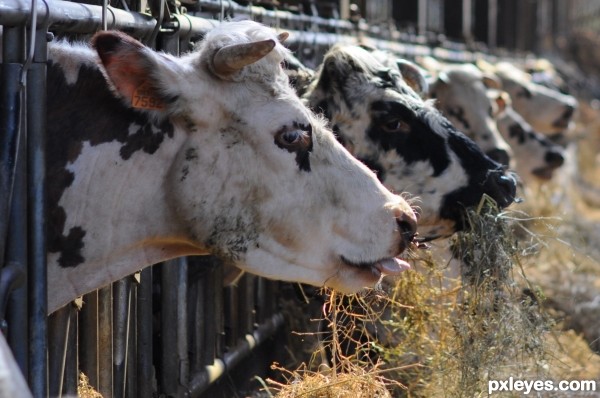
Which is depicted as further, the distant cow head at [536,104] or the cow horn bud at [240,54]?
the distant cow head at [536,104]

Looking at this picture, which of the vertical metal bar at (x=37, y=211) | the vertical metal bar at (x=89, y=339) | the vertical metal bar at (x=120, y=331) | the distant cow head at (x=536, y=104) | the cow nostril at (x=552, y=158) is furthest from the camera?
the distant cow head at (x=536, y=104)

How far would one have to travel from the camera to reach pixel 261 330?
648 cm

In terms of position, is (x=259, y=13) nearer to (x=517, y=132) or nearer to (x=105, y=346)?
(x=105, y=346)

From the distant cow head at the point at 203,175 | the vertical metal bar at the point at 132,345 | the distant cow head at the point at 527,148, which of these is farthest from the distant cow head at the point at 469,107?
the distant cow head at the point at 203,175

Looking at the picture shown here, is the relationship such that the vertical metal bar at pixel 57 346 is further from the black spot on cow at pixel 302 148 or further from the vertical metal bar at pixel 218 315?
the vertical metal bar at pixel 218 315

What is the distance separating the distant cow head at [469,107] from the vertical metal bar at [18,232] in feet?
15.9

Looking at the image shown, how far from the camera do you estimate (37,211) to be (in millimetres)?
3172

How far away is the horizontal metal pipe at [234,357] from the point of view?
5.11m

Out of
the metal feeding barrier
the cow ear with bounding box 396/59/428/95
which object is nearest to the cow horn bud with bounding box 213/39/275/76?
the metal feeding barrier

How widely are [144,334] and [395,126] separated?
155cm

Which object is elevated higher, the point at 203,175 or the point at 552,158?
the point at 203,175

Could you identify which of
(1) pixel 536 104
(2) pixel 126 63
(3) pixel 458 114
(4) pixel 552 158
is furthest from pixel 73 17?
(1) pixel 536 104

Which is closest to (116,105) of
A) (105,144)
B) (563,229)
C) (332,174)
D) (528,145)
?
(105,144)

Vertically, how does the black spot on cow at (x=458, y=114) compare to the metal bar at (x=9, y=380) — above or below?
below
